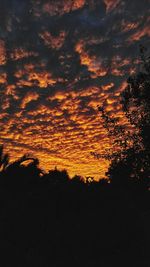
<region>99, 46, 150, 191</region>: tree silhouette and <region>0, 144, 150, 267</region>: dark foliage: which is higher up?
<region>99, 46, 150, 191</region>: tree silhouette

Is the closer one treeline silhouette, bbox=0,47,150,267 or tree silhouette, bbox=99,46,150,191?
treeline silhouette, bbox=0,47,150,267

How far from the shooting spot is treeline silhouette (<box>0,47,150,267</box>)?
648 inches

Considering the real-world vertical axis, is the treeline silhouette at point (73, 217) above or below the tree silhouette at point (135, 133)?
below

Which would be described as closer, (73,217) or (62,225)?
(62,225)

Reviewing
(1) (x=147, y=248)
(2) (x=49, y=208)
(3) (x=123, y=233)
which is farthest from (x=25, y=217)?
(1) (x=147, y=248)

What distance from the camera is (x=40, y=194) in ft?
65.4

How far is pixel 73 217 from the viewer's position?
1936 centimetres

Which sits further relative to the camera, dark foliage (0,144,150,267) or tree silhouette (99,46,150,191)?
tree silhouette (99,46,150,191)

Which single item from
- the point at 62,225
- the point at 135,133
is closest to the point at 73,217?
the point at 62,225

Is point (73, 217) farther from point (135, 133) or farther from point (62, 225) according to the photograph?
point (135, 133)

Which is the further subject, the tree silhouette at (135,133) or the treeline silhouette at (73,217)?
the tree silhouette at (135,133)

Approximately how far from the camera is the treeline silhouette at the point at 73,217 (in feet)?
54.0

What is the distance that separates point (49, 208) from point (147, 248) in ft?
A: 18.6

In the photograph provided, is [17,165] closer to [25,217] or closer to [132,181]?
[25,217]
